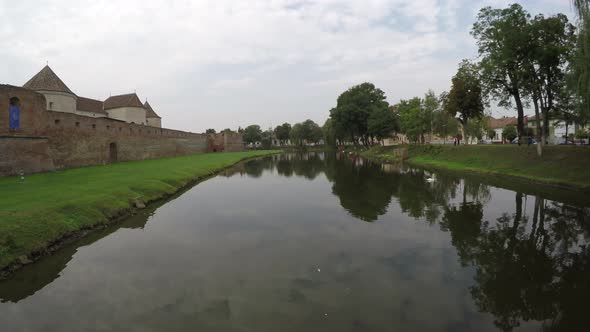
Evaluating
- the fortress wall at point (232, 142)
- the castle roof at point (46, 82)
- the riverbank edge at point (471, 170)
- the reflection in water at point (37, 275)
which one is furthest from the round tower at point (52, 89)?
the riverbank edge at point (471, 170)

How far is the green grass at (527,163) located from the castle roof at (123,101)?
45.1 meters

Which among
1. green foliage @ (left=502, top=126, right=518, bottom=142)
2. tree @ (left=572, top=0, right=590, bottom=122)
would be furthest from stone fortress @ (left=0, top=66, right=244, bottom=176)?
green foliage @ (left=502, top=126, right=518, bottom=142)

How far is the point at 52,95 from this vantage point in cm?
3572

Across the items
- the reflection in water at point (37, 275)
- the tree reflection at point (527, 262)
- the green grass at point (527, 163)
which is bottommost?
the reflection in water at point (37, 275)

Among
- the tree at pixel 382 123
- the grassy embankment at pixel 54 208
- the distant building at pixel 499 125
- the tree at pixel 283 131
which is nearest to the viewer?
the grassy embankment at pixel 54 208

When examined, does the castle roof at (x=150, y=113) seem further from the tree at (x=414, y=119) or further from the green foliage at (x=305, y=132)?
the green foliage at (x=305, y=132)

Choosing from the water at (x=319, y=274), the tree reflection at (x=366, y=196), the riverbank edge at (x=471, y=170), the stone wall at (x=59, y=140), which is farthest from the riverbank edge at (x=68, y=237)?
the riverbank edge at (x=471, y=170)

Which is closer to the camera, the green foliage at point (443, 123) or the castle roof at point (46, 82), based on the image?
the castle roof at point (46, 82)

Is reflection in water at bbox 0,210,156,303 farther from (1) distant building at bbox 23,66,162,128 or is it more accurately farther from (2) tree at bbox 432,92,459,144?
(2) tree at bbox 432,92,459,144

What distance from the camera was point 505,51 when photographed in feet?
78.6

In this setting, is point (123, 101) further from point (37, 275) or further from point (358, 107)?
point (37, 275)

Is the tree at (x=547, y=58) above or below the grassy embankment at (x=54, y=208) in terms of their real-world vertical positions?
above

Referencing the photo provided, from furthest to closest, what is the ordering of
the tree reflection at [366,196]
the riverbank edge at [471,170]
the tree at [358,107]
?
1. the tree at [358,107]
2. the riverbank edge at [471,170]
3. the tree reflection at [366,196]

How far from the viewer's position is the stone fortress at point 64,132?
2038cm
